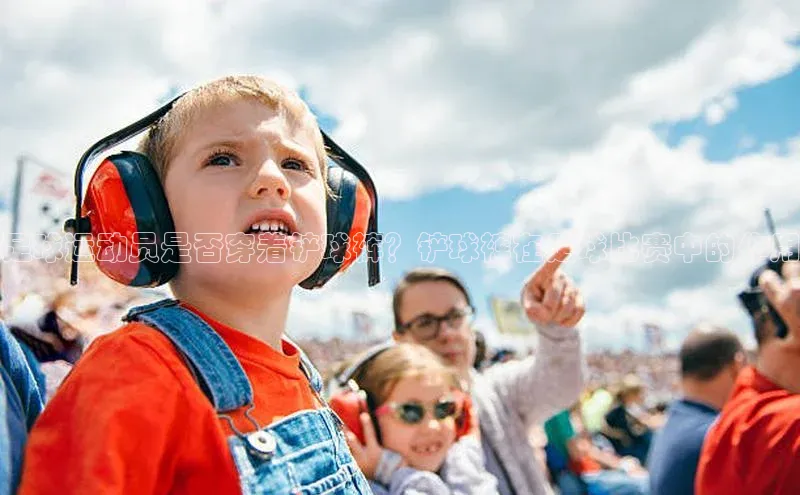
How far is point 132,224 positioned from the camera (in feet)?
4.32

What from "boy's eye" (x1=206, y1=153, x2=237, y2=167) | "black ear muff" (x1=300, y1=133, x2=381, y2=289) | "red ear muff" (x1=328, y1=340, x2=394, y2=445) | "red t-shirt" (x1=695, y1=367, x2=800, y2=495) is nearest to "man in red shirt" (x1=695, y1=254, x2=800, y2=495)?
Result: "red t-shirt" (x1=695, y1=367, x2=800, y2=495)

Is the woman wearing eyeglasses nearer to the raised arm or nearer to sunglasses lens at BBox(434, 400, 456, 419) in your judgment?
the raised arm

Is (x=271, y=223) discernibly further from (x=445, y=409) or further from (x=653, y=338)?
(x=653, y=338)

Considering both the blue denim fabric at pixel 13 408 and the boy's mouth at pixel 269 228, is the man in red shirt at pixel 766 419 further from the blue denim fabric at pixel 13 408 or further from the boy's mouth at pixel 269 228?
the blue denim fabric at pixel 13 408

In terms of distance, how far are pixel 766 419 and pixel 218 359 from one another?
6.93 ft

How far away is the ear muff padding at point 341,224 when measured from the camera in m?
1.61

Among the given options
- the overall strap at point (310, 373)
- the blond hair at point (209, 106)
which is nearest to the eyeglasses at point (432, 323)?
the overall strap at point (310, 373)

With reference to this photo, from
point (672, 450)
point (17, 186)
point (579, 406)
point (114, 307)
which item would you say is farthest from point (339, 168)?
point (17, 186)

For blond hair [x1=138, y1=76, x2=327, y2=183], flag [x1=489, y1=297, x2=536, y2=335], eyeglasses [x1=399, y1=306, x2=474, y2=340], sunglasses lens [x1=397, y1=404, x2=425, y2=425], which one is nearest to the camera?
blond hair [x1=138, y1=76, x2=327, y2=183]

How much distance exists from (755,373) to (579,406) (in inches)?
274

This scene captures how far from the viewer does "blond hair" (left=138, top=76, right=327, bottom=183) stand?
54.3 inches

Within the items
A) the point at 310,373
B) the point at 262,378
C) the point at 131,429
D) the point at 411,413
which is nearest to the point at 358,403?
the point at 411,413

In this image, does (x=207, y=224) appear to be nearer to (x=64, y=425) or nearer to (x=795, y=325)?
(x=64, y=425)

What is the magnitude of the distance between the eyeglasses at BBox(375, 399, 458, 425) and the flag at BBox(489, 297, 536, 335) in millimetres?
18960
